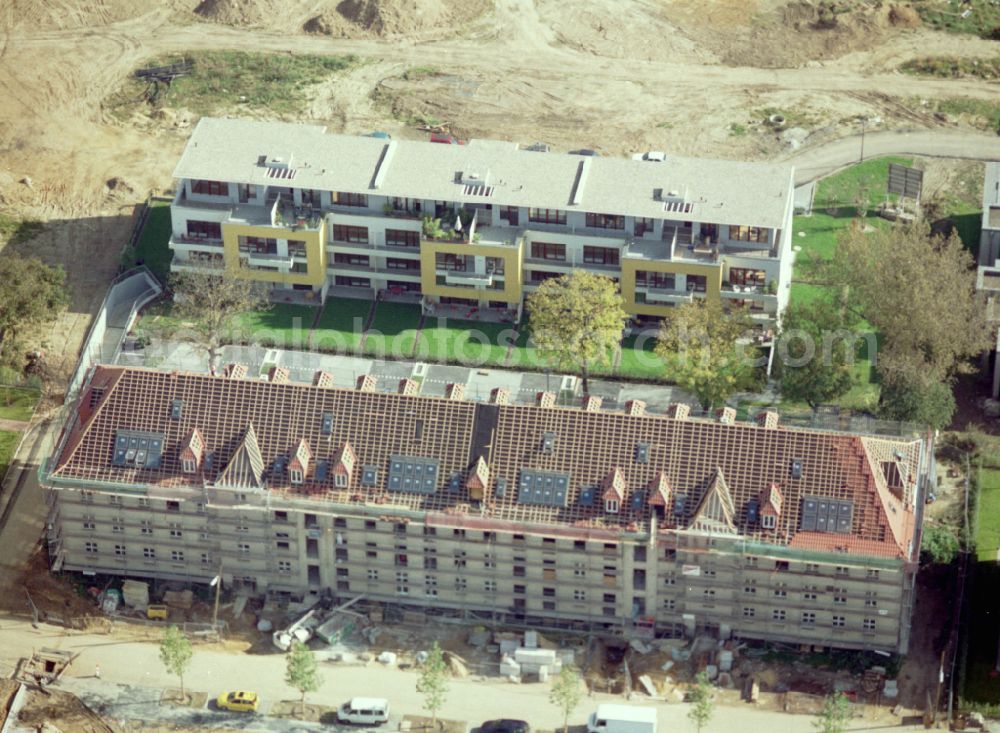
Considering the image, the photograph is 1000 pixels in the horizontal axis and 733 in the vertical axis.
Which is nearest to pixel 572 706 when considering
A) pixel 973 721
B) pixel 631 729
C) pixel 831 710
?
pixel 631 729

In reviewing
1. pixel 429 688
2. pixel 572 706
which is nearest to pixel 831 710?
pixel 572 706

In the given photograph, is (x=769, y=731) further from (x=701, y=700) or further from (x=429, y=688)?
(x=429, y=688)

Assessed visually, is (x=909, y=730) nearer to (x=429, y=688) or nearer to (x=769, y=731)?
(x=769, y=731)

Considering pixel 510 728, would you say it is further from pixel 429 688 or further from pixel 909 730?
pixel 909 730

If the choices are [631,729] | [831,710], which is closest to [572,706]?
[631,729]
